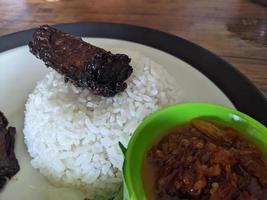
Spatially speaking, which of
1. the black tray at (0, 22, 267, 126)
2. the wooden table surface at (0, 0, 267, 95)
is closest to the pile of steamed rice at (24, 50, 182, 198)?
the black tray at (0, 22, 267, 126)

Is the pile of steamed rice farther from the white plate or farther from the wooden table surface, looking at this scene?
the wooden table surface

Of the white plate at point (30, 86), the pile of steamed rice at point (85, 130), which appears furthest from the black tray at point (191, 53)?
the pile of steamed rice at point (85, 130)

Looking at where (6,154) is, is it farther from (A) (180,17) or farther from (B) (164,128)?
(A) (180,17)

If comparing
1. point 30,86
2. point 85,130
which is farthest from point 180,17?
point 85,130

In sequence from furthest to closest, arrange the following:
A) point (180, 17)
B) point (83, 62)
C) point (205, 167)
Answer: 1. point (180, 17)
2. point (83, 62)
3. point (205, 167)

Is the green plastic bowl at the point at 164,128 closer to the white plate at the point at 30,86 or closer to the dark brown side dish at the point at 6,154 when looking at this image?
the white plate at the point at 30,86
